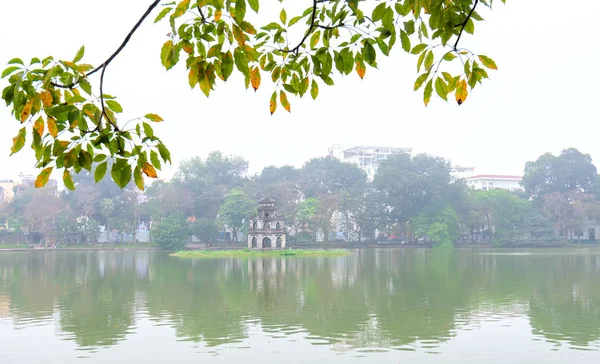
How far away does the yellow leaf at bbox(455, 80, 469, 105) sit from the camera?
2744 mm

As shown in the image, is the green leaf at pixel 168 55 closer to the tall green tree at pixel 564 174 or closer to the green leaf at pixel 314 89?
the green leaf at pixel 314 89

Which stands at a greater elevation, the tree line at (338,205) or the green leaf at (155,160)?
the tree line at (338,205)

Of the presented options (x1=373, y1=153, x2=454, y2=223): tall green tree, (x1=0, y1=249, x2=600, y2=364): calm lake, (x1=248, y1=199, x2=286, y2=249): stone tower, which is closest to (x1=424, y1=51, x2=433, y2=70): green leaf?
(x1=0, y1=249, x2=600, y2=364): calm lake

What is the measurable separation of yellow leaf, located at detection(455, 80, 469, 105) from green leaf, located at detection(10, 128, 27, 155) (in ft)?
6.04

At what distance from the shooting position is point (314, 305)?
574 inches

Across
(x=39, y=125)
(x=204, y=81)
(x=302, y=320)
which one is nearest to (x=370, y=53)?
(x=204, y=81)

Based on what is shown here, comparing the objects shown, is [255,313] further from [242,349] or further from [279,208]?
[279,208]

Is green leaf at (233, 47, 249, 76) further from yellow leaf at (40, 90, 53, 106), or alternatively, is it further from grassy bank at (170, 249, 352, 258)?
grassy bank at (170, 249, 352, 258)

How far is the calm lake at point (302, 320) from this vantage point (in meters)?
9.52

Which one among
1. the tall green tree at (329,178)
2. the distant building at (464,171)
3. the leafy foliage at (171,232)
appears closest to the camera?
the leafy foliage at (171,232)

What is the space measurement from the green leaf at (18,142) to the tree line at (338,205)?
1952 inches

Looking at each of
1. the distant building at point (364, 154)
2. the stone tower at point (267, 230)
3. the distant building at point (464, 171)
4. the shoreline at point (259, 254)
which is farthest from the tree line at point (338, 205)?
the distant building at point (464, 171)

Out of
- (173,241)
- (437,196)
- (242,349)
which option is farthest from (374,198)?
(242,349)

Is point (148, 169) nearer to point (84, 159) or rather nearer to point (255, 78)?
point (84, 159)
